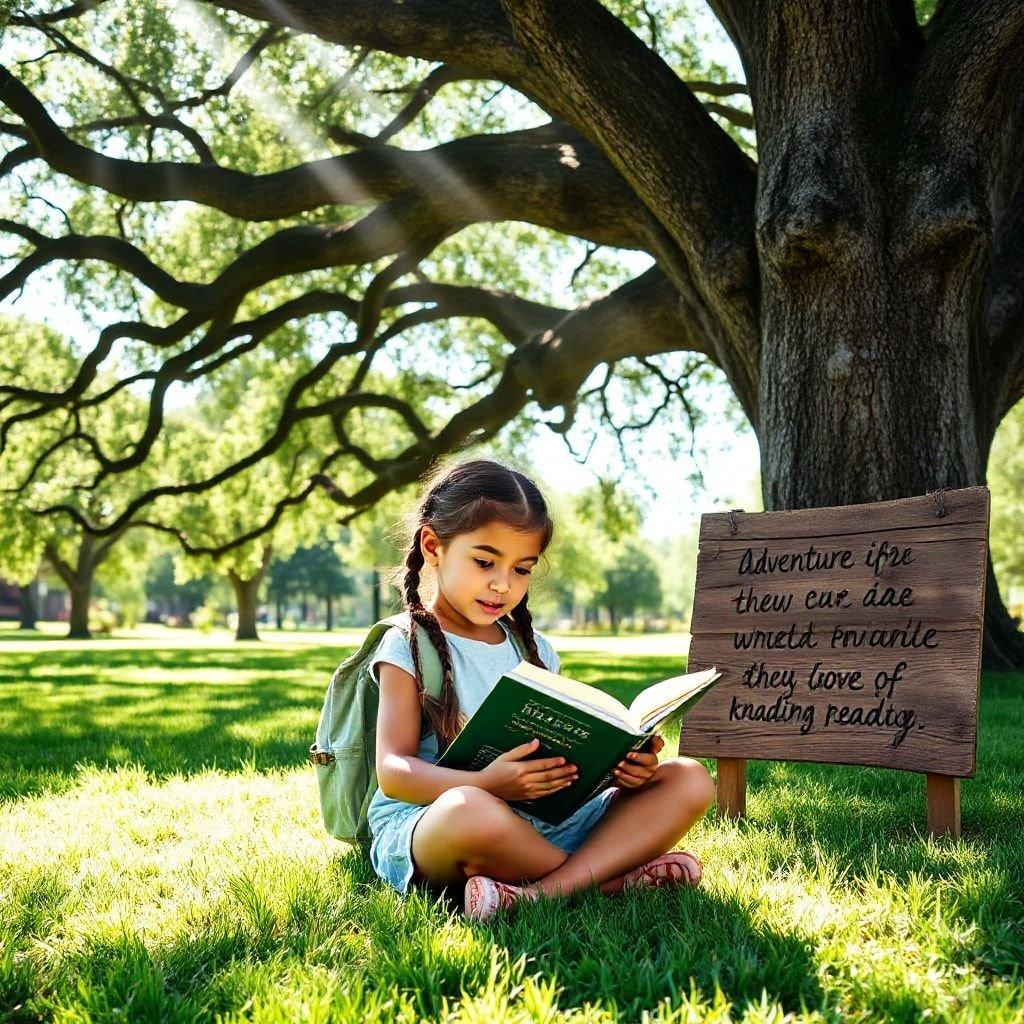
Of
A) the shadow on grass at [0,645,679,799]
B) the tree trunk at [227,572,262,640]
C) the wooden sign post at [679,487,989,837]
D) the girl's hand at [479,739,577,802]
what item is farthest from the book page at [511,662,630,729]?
the tree trunk at [227,572,262,640]

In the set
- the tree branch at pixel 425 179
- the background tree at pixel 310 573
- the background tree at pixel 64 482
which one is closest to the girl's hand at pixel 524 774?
the tree branch at pixel 425 179

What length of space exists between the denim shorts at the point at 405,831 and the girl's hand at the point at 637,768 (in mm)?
134

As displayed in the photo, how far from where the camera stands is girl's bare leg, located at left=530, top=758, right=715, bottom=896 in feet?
9.16

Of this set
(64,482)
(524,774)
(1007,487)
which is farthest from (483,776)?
(1007,487)

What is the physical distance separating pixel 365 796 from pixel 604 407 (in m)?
12.1

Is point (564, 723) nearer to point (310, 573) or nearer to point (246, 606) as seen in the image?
point (246, 606)

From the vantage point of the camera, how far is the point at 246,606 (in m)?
34.5

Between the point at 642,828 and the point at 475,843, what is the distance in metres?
0.52

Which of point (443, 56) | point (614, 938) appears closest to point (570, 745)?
point (614, 938)

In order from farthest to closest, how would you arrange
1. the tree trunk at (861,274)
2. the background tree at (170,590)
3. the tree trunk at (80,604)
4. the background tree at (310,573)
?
the background tree at (170,590)
the background tree at (310,573)
the tree trunk at (80,604)
the tree trunk at (861,274)

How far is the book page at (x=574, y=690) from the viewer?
7.85ft

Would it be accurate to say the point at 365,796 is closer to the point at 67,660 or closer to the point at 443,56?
the point at 443,56

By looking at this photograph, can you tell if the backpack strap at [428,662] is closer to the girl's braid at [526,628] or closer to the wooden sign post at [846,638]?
the girl's braid at [526,628]

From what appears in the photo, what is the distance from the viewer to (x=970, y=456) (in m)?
5.64
